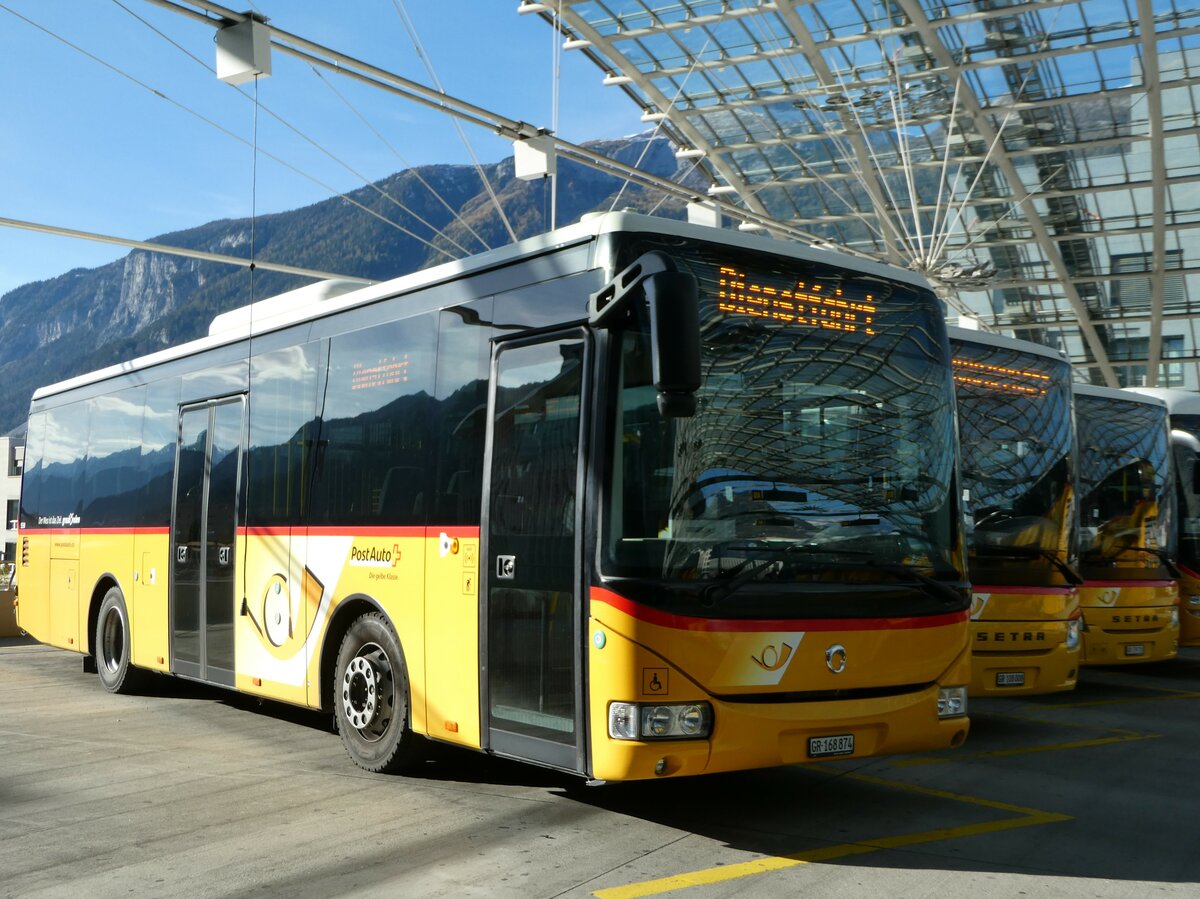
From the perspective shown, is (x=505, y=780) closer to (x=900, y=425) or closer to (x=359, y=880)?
(x=359, y=880)

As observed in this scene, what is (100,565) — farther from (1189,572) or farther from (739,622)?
(1189,572)

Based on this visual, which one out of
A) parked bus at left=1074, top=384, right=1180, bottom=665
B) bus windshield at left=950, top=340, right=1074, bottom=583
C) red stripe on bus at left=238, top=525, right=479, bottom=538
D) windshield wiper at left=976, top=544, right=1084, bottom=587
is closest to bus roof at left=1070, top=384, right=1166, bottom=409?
parked bus at left=1074, top=384, right=1180, bottom=665

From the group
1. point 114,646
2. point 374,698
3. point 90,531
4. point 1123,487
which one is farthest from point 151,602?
point 1123,487

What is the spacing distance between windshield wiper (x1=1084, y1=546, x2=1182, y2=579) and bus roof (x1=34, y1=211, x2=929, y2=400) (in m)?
6.99

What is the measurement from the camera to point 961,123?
36250 millimetres

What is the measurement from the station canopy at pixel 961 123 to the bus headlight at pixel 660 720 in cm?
2167

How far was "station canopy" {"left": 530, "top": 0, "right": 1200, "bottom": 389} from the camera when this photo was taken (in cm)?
3086

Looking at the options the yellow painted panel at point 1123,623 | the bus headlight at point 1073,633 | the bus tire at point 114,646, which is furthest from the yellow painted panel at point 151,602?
the yellow painted panel at point 1123,623

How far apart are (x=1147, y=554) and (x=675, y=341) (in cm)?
1064

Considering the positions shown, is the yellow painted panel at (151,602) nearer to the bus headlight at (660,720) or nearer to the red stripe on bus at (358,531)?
the red stripe on bus at (358,531)

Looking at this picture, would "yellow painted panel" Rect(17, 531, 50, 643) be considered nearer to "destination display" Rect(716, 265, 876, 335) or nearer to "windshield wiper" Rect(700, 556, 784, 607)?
"destination display" Rect(716, 265, 876, 335)

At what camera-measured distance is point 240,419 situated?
1012cm

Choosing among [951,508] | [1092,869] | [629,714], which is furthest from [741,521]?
[1092,869]

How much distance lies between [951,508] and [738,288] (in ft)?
5.51
